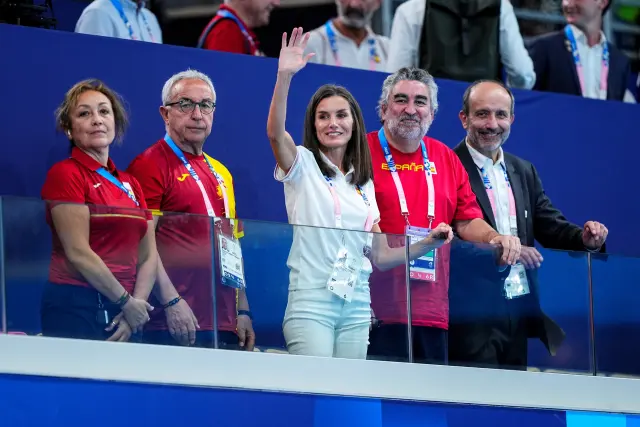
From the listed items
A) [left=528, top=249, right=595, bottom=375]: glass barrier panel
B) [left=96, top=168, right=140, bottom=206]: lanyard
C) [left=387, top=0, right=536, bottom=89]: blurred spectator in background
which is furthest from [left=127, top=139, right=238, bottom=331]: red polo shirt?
[left=387, top=0, right=536, bottom=89]: blurred spectator in background

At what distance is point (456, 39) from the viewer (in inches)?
273

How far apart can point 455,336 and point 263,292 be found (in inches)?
31.7

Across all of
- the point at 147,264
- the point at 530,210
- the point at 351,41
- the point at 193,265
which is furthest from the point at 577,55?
the point at 147,264

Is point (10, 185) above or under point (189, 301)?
above

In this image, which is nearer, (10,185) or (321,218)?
(321,218)

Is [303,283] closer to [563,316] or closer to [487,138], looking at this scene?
[563,316]

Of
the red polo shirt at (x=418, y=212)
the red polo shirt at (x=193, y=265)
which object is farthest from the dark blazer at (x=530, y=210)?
the red polo shirt at (x=193, y=265)

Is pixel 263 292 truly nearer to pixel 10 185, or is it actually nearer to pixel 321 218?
pixel 321 218

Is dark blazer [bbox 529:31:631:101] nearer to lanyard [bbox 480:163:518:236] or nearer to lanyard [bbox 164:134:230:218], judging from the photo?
lanyard [bbox 480:163:518:236]

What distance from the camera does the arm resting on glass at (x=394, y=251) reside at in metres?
4.97

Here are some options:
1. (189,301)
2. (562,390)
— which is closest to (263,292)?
(189,301)

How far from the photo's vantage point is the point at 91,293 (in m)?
4.55

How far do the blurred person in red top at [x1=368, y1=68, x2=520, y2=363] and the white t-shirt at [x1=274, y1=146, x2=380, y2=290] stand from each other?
0.46ft

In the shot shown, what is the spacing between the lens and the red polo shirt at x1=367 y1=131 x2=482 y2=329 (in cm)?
501
